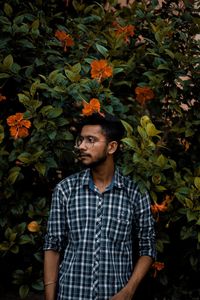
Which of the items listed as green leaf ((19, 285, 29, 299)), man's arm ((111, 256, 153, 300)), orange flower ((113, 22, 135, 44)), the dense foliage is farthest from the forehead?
green leaf ((19, 285, 29, 299))

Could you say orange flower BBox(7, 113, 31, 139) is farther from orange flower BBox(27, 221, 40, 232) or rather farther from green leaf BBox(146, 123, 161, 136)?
green leaf BBox(146, 123, 161, 136)

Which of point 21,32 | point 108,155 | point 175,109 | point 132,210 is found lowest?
point 132,210

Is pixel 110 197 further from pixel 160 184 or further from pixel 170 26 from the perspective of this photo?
pixel 170 26

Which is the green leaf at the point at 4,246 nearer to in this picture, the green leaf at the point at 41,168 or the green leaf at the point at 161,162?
the green leaf at the point at 41,168

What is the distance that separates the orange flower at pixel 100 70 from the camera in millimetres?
2910

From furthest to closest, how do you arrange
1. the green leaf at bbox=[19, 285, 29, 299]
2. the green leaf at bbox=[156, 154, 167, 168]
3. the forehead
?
the green leaf at bbox=[19, 285, 29, 299] < the green leaf at bbox=[156, 154, 167, 168] < the forehead

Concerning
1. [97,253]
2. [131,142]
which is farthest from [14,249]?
[131,142]

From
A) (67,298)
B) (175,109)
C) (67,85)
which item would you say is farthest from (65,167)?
(67,298)

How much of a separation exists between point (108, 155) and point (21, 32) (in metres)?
1.01

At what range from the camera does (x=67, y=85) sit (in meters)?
3.01

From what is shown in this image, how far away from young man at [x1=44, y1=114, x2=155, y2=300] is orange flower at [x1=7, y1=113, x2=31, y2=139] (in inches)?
14.9

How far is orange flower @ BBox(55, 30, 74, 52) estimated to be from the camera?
11.1 ft

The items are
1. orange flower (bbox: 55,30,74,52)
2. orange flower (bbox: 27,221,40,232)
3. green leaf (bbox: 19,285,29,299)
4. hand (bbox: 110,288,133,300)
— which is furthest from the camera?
orange flower (bbox: 55,30,74,52)

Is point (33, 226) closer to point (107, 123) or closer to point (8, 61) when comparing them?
point (107, 123)
